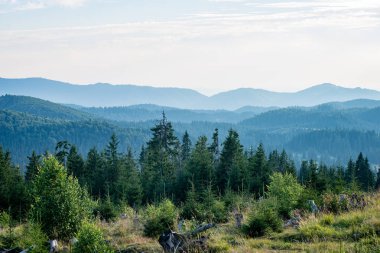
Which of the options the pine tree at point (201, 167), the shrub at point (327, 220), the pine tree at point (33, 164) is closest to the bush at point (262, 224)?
the shrub at point (327, 220)

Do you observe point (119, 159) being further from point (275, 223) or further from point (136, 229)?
point (275, 223)

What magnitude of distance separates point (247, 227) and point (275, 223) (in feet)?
2.80

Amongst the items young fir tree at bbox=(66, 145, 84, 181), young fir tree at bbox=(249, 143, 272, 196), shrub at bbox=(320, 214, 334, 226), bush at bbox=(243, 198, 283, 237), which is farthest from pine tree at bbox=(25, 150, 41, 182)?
shrub at bbox=(320, 214, 334, 226)

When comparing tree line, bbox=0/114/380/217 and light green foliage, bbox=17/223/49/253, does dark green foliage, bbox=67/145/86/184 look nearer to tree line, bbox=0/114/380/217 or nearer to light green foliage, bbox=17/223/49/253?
tree line, bbox=0/114/380/217

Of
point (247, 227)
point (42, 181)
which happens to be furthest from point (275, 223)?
point (42, 181)

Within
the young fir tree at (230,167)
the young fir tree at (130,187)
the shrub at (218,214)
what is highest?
the shrub at (218,214)

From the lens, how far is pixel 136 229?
16.1m

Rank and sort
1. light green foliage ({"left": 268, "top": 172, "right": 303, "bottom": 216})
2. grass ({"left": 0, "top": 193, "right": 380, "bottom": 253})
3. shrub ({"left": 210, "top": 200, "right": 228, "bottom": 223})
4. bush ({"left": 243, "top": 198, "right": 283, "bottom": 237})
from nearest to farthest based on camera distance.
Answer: grass ({"left": 0, "top": 193, "right": 380, "bottom": 253}) → bush ({"left": 243, "top": 198, "right": 283, "bottom": 237}) → light green foliage ({"left": 268, "top": 172, "right": 303, "bottom": 216}) → shrub ({"left": 210, "top": 200, "right": 228, "bottom": 223})

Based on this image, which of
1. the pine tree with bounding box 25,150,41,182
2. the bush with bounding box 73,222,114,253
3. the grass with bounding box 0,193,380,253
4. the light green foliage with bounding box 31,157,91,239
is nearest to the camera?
the grass with bounding box 0,193,380,253

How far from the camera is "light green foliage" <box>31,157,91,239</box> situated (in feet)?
49.1

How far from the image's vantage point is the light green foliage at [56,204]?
49.1 ft

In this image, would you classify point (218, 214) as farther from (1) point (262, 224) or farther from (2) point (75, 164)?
(2) point (75, 164)

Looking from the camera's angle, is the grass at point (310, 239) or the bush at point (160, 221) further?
the bush at point (160, 221)

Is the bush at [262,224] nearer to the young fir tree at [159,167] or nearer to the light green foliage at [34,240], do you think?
the light green foliage at [34,240]
